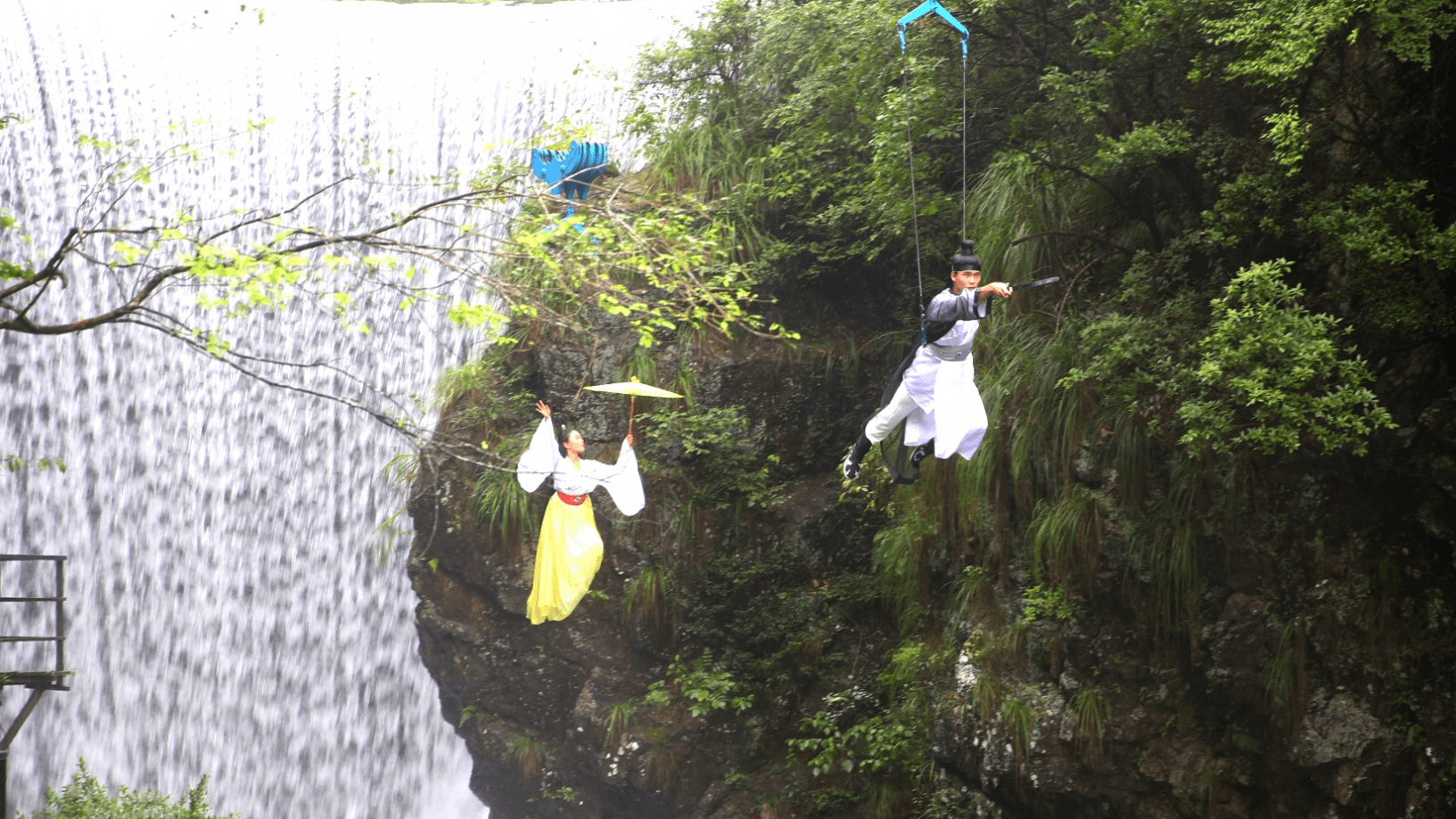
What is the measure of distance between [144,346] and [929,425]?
424 inches

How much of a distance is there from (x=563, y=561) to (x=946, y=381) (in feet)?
11.1

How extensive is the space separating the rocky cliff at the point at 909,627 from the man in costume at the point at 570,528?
105 cm

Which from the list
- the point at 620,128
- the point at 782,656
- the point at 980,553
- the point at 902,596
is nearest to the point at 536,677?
the point at 782,656

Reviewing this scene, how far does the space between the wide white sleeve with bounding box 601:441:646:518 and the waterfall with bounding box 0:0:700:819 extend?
215 inches

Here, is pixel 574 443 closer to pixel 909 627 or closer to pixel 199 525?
pixel 909 627

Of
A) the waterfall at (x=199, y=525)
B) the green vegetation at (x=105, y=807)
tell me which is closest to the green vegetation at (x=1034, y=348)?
the green vegetation at (x=105, y=807)

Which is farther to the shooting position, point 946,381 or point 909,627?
point 909,627

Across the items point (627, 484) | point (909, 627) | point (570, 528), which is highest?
point (627, 484)

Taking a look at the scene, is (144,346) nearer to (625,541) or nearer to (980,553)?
(625,541)

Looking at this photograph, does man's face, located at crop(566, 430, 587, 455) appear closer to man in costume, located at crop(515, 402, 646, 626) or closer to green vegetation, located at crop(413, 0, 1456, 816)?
man in costume, located at crop(515, 402, 646, 626)

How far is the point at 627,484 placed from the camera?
8375 millimetres

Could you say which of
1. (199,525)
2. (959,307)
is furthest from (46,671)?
(959,307)

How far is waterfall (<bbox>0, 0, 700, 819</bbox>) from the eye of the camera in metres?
13.2

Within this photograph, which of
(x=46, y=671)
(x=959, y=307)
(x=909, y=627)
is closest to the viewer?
(x=959, y=307)
